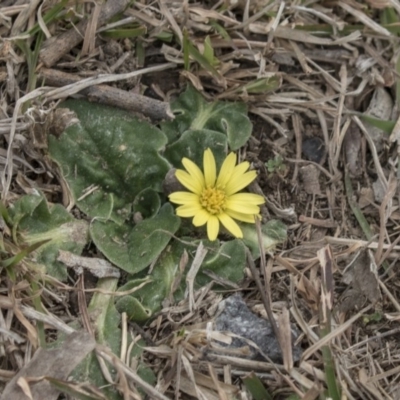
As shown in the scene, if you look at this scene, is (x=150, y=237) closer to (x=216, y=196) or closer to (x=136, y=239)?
(x=136, y=239)

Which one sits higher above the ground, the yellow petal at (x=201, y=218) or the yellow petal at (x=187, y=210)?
the yellow petal at (x=187, y=210)

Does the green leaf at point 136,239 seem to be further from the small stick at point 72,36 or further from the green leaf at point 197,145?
the small stick at point 72,36

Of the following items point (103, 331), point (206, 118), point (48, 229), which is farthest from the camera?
point (206, 118)

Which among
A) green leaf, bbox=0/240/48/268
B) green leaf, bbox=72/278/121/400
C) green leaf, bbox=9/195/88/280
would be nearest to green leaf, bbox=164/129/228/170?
green leaf, bbox=9/195/88/280

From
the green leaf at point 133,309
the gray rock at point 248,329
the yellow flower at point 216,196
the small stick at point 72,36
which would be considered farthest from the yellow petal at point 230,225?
the small stick at point 72,36

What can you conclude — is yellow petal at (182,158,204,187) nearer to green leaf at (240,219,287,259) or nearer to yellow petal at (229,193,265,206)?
yellow petal at (229,193,265,206)

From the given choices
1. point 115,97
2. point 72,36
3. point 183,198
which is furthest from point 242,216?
point 72,36

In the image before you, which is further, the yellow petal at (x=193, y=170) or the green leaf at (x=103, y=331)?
the yellow petal at (x=193, y=170)
